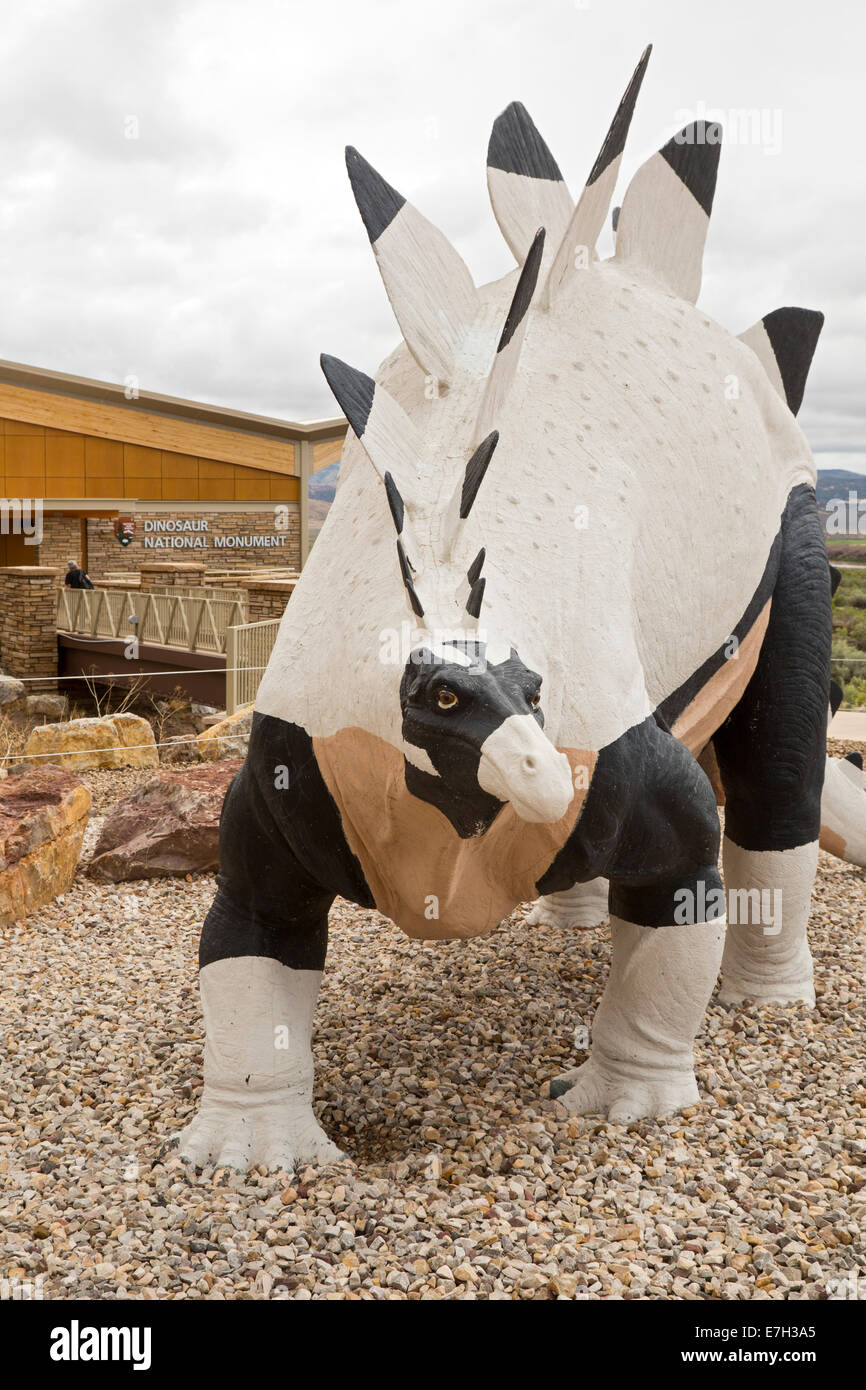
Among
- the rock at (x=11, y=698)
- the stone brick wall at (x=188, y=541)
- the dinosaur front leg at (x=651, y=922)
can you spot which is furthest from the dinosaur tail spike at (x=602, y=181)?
the stone brick wall at (x=188, y=541)

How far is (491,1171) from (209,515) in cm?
1815

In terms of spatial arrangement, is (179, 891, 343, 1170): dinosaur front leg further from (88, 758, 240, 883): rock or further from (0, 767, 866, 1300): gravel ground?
(88, 758, 240, 883): rock

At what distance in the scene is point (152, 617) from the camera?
46.4ft

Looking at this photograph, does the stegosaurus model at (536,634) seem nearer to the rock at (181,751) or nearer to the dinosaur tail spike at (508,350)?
the dinosaur tail spike at (508,350)

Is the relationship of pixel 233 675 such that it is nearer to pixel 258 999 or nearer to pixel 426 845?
pixel 258 999

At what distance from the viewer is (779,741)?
11.6 feet

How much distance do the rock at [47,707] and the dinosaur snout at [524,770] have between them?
1290 centimetres

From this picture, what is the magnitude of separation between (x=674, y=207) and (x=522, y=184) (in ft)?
2.17

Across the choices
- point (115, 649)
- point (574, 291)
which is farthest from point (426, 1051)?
point (115, 649)

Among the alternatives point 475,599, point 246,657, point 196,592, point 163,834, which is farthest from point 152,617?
point 475,599

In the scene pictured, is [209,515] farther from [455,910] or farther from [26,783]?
[455,910]

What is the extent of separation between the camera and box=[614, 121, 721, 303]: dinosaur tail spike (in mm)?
3098

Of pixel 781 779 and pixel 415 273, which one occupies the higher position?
pixel 415 273

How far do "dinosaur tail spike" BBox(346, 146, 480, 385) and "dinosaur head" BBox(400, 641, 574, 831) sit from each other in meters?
0.85
